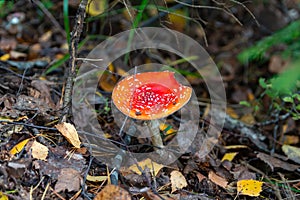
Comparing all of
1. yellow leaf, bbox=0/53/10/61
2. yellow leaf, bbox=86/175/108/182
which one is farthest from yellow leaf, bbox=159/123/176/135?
yellow leaf, bbox=0/53/10/61

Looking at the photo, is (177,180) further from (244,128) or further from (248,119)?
(248,119)

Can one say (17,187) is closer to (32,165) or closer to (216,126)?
(32,165)

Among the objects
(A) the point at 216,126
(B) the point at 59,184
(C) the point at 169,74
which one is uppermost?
(C) the point at 169,74

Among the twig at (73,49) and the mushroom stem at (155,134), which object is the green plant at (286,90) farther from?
the twig at (73,49)

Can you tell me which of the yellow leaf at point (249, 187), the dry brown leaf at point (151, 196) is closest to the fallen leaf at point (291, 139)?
the yellow leaf at point (249, 187)

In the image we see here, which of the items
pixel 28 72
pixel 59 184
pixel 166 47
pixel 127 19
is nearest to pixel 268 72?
pixel 166 47

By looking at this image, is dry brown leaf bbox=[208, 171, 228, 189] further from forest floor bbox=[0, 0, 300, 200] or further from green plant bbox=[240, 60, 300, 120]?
green plant bbox=[240, 60, 300, 120]
